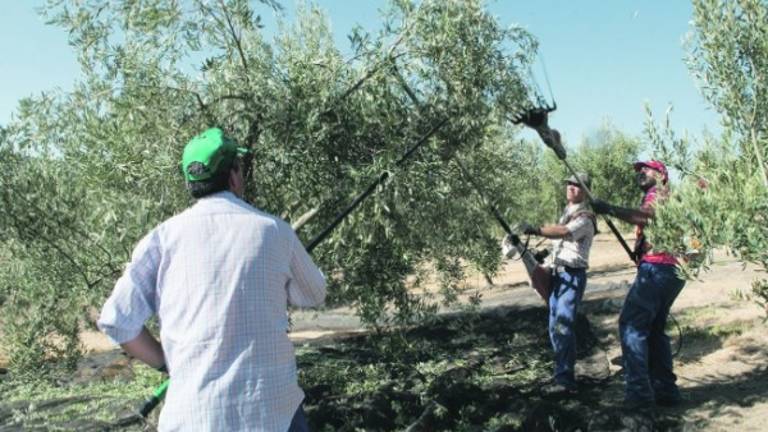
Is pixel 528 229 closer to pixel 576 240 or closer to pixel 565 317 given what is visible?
pixel 576 240

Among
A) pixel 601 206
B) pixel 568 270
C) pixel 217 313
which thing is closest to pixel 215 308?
pixel 217 313

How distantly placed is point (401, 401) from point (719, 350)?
13.4 ft

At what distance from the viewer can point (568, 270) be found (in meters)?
7.22

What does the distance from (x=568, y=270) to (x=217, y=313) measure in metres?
5.33

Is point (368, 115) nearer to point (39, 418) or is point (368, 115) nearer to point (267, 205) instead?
point (267, 205)

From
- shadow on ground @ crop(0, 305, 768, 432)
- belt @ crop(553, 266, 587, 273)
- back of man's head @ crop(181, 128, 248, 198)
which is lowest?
shadow on ground @ crop(0, 305, 768, 432)

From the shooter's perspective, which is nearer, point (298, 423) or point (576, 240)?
point (298, 423)

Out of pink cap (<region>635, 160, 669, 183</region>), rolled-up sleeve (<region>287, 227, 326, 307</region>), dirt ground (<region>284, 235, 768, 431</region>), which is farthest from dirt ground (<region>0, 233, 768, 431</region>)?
rolled-up sleeve (<region>287, 227, 326, 307</region>)

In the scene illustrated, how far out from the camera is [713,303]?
11.2 meters

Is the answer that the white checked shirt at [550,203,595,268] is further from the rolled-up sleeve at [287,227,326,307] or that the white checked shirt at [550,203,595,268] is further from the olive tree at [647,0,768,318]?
the rolled-up sleeve at [287,227,326,307]

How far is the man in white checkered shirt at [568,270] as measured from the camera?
706 cm

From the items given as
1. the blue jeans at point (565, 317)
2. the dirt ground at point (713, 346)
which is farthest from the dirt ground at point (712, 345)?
the blue jeans at point (565, 317)

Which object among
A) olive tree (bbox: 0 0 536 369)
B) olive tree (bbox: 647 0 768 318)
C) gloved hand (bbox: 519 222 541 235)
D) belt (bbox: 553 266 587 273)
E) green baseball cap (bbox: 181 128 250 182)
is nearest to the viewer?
green baseball cap (bbox: 181 128 250 182)

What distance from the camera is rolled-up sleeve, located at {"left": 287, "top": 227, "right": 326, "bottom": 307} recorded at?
9.13ft
